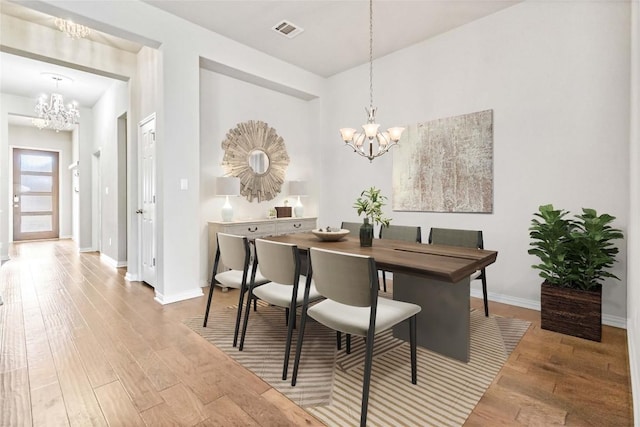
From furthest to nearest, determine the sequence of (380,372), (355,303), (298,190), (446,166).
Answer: (298,190)
(446,166)
(380,372)
(355,303)

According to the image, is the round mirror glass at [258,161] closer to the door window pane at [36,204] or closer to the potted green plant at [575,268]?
the potted green plant at [575,268]

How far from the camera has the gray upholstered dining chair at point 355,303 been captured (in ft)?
5.11

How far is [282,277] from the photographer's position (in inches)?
81.7

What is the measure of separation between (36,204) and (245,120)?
7.65 metres

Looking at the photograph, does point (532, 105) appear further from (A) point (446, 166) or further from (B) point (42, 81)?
(B) point (42, 81)

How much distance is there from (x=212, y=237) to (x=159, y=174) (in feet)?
3.30

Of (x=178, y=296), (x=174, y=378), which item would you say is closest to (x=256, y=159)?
(x=178, y=296)

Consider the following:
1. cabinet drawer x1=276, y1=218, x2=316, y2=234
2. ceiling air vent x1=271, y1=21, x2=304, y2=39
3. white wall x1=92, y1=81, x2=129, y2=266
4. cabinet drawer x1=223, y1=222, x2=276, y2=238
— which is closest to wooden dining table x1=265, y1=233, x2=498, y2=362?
cabinet drawer x1=223, y1=222, x2=276, y2=238

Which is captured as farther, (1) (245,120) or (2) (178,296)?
(1) (245,120)

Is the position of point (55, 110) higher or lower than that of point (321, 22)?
lower

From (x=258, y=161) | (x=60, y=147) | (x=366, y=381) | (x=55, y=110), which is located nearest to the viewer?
(x=366, y=381)

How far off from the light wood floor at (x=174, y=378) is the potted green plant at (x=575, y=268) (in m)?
0.14

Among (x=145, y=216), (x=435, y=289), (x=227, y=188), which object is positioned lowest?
(x=435, y=289)

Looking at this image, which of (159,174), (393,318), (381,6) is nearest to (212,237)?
(159,174)
